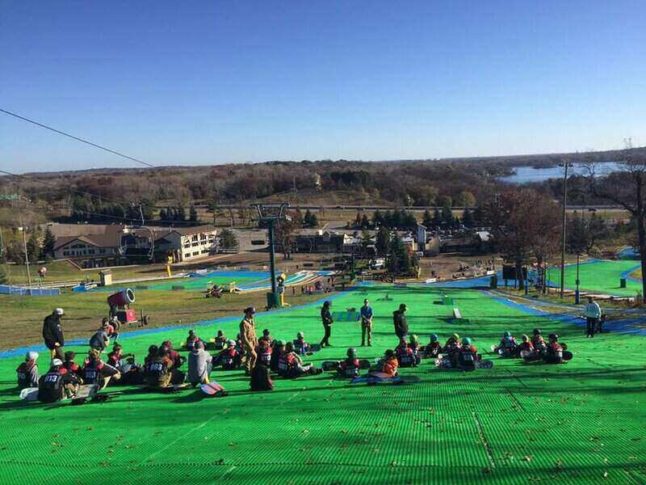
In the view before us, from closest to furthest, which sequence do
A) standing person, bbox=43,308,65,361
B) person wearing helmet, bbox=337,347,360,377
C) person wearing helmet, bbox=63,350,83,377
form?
person wearing helmet, bbox=63,350,83,377, person wearing helmet, bbox=337,347,360,377, standing person, bbox=43,308,65,361

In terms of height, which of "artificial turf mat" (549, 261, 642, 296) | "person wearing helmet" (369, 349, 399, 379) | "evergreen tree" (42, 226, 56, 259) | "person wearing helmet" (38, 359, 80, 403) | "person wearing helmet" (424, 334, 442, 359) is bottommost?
"artificial turf mat" (549, 261, 642, 296)

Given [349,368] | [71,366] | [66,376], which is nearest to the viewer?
[66,376]

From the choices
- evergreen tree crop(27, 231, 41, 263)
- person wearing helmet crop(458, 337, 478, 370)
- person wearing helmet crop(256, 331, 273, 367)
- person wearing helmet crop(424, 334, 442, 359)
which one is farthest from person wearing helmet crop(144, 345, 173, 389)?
evergreen tree crop(27, 231, 41, 263)

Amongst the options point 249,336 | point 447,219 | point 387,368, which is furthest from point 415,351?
point 447,219

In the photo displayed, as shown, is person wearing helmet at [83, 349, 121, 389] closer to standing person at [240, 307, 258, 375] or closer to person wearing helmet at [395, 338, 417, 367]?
standing person at [240, 307, 258, 375]

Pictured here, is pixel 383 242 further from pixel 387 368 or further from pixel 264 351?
pixel 387 368

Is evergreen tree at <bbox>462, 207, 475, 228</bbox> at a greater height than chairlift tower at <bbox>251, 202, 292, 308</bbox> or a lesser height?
lesser
